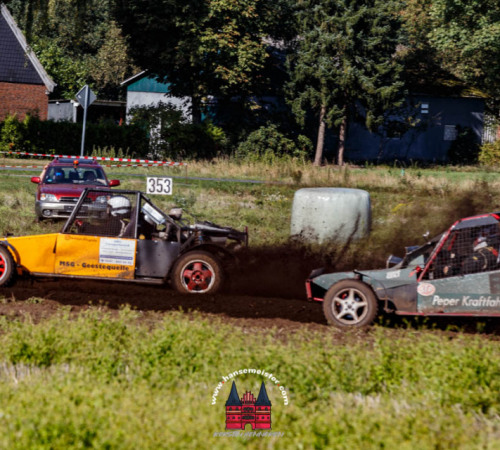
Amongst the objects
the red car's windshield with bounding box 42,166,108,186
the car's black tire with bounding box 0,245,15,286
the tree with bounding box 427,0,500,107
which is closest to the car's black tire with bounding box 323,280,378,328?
the car's black tire with bounding box 0,245,15,286

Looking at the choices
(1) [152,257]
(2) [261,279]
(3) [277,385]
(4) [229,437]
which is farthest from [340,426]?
(2) [261,279]

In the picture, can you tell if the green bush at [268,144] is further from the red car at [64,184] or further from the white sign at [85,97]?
the red car at [64,184]

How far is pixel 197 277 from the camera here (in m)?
12.1

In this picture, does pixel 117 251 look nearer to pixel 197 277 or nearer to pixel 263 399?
pixel 197 277

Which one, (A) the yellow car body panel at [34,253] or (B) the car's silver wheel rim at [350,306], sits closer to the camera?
(B) the car's silver wheel rim at [350,306]

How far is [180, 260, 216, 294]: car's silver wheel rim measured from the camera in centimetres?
1209

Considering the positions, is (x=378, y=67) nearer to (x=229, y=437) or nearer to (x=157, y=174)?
(x=157, y=174)

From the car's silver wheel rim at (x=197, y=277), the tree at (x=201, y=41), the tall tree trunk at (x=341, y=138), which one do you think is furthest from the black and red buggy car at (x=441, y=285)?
the tall tree trunk at (x=341, y=138)

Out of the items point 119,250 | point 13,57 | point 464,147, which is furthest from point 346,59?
point 119,250

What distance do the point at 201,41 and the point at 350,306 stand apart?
33.5 m

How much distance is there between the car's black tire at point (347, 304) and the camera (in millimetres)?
10320

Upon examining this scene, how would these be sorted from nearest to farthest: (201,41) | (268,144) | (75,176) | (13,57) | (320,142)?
(75,176), (201,41), (268,144), (320,142), (13,57)

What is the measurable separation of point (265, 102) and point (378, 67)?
7603 millimetres
